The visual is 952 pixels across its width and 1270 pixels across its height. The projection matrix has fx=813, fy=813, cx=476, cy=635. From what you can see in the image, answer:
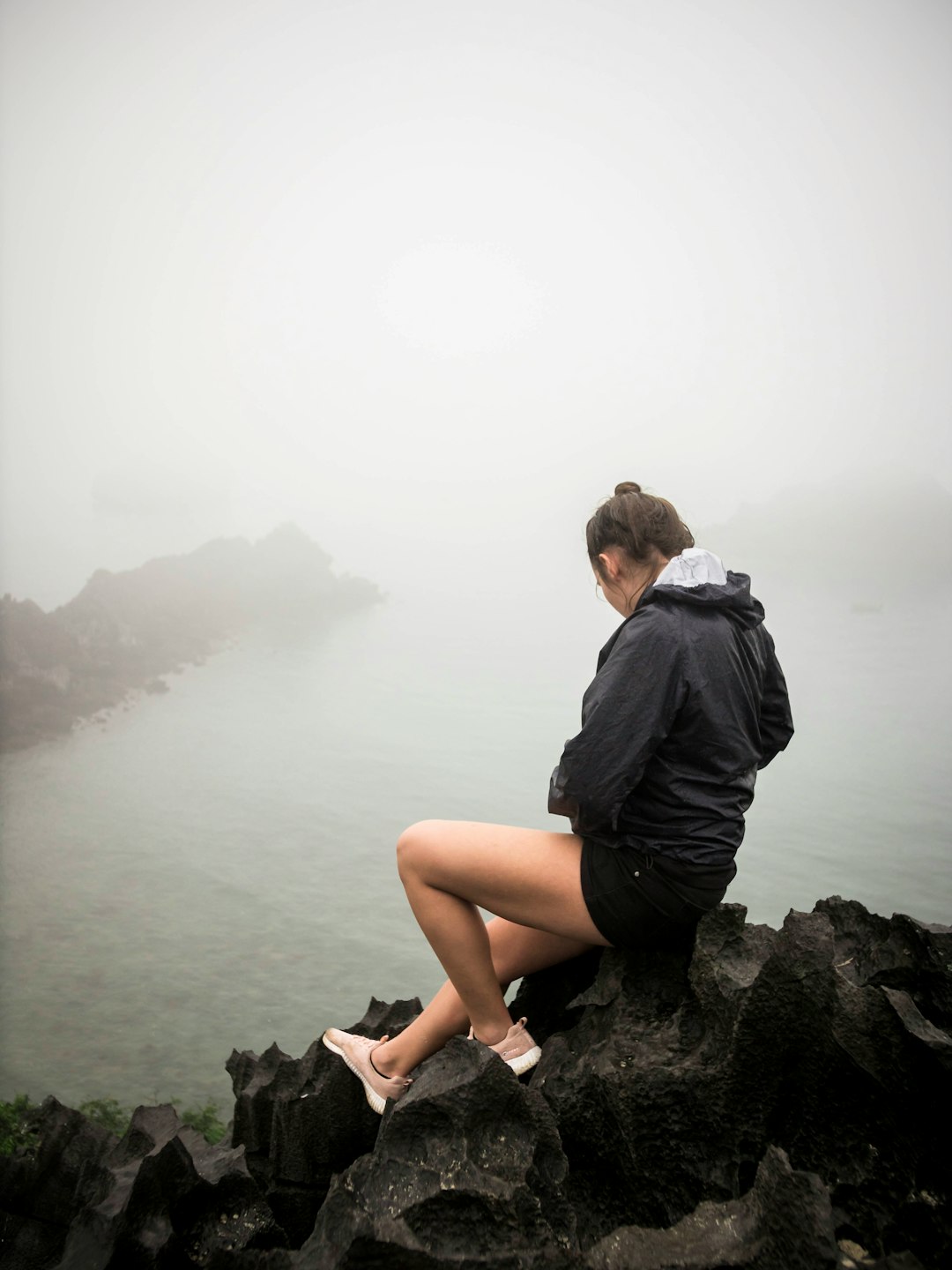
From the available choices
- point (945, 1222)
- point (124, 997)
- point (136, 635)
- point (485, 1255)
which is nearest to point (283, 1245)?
point (485, 1255)

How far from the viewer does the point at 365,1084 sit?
234cm

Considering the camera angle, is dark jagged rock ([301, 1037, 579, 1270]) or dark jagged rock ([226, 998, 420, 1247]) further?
dark jagged rock ([226, 998, 420, 1247])

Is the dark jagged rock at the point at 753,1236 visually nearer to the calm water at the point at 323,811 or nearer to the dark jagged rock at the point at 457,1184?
the dark jagged rock at the point at 457,1184

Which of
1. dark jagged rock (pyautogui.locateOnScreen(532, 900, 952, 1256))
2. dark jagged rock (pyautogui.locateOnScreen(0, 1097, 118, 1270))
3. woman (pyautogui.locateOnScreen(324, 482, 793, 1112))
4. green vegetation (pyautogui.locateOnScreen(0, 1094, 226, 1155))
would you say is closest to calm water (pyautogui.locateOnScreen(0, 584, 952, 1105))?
green vegetation (pyautogui.locateOnScreen(0, 1094, 226, 1155))

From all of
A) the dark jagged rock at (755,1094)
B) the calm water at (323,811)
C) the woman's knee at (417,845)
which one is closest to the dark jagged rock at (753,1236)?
the dark jagged rock at (755,1094)

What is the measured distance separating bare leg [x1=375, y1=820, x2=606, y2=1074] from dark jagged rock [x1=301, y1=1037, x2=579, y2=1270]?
315 mm

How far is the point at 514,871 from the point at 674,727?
539 mm

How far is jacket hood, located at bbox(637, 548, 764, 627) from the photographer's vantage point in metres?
1.91

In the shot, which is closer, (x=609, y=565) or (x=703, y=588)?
(x=703, y=588)

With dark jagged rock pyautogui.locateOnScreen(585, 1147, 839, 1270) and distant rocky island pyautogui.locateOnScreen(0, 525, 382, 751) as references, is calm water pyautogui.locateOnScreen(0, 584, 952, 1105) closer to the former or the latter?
distant rocky island pyautogui.locateOnScreen(0, 525, 382, 751)

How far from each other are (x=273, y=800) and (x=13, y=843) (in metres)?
4.03

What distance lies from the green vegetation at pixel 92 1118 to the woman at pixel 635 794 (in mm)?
3626

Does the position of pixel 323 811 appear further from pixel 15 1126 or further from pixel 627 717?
pixel 627 717

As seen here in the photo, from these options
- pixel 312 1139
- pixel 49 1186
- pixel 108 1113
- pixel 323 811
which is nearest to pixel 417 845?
pixel 312 1139
